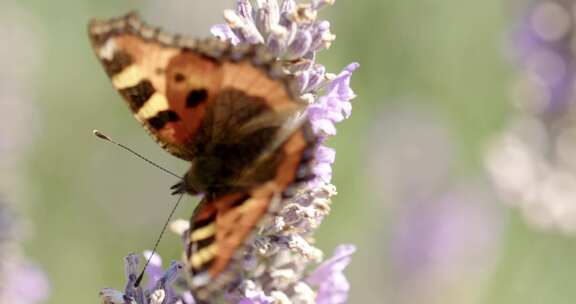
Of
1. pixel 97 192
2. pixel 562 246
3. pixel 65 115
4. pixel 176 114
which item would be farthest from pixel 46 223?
pixel 176 114

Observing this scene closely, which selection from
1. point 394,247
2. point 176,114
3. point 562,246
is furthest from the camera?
point 394,247

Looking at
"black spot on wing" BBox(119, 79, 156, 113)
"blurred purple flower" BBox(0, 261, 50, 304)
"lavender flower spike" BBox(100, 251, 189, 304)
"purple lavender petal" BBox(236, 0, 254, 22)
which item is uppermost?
"blurred purple flower" BBox(0, 261, 50, 304)

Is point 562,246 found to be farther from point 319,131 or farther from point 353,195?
point 319,131

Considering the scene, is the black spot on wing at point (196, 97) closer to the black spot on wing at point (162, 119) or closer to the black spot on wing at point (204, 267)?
the black spot on wing at point (162, 119)

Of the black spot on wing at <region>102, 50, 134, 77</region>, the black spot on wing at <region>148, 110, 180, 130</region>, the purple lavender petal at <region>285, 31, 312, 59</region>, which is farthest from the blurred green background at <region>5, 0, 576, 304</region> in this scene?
the purple lavender petal at <region>285, 31, 312, 59</region>

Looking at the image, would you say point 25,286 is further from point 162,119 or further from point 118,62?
point 118,62

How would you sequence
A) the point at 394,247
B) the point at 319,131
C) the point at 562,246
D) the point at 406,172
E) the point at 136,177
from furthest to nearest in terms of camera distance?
the point at 136,177 < the point at 406,172 < the point at 394,247 < the point at 562,246 < the point at 319,131

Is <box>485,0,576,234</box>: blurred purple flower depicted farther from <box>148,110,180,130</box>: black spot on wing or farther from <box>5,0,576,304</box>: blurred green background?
<box>148,110,180,130</box>: black spot on wing
